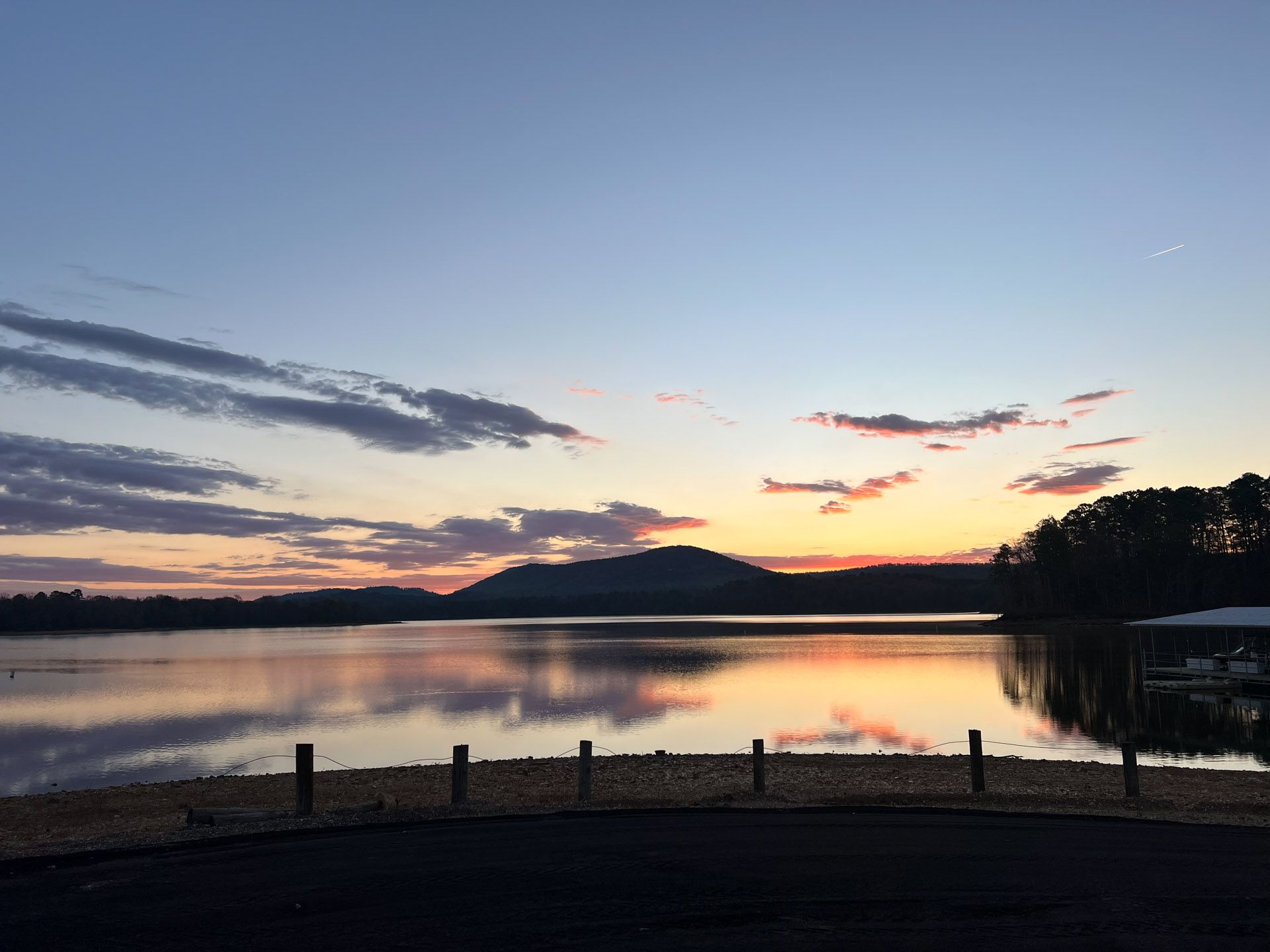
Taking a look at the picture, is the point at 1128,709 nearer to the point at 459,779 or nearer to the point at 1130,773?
the point at 1130,773

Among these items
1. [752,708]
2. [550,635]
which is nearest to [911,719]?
[752,708]

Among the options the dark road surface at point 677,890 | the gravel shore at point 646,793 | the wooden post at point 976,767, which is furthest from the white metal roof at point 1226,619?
the dark road surface at point 677,890

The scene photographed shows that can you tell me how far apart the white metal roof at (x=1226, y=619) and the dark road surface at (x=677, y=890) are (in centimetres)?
3886

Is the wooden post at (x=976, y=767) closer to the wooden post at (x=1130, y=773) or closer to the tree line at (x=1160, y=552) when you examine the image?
the wooden post at (x=1130, y=773)

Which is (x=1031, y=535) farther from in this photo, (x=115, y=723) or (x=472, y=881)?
(x=472, y=881)

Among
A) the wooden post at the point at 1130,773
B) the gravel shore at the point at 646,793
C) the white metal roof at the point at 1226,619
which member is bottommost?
the gravel shore at the point at 646,793

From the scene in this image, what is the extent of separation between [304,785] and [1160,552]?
5782 inches

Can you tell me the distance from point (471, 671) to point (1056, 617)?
411ft

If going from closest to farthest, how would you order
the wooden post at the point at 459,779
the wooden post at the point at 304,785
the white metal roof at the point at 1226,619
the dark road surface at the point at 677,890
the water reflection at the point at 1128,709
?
the dark road surface at the point at 677,890, the wooden post at the point at 304,785, the wooden post at the point at 459,779, the water reflection at the point at 1128,709, the white metal roof at the point at 1226,619

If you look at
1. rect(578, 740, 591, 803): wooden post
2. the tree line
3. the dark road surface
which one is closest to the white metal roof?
the dark road surface

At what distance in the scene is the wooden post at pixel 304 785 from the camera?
15312 mm

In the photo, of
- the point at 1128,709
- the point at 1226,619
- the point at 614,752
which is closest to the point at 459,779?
the point at 614,752

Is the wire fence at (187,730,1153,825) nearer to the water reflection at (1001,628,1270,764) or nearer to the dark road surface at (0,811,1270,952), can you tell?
the dark road surface at (0,811,1270,952)

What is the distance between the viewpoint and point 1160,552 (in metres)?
134
